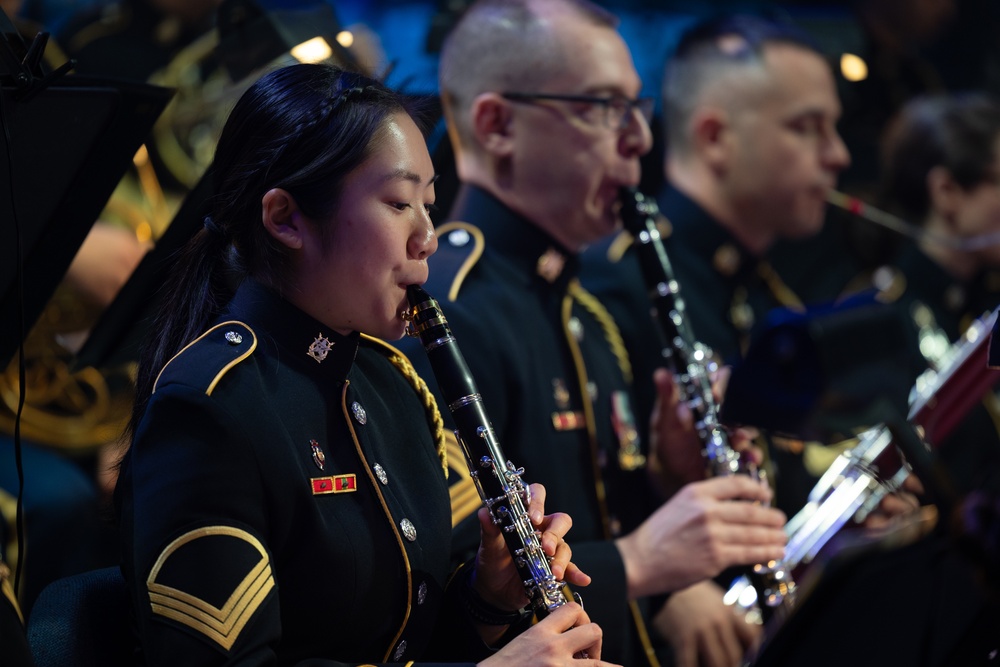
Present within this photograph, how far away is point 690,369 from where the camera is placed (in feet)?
8.69

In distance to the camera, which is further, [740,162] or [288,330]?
[740,162]

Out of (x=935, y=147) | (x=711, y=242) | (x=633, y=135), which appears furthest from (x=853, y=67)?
(x=633, y=135)

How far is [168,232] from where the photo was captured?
7.47ft

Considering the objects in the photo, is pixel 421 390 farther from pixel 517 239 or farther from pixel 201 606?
pixel 517 239

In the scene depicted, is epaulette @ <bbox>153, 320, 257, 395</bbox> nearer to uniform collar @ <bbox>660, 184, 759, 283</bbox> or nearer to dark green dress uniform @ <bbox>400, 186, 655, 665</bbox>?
dark green dress uniform @ <bbox>400, 186, 655, 665</bbox>

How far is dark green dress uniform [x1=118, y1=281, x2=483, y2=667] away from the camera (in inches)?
59.8

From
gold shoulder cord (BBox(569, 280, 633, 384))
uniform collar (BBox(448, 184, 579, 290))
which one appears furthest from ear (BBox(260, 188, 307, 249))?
gold shoulder cord (BBox(569, 280, 633, 384))

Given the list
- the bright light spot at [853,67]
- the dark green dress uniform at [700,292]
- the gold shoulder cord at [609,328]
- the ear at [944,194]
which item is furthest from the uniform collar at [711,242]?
the bright light spot at [853,67]

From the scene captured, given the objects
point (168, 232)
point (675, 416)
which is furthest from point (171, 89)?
point (675, 416)

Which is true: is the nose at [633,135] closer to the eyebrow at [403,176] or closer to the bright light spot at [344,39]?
the bright light spot at [344,39]

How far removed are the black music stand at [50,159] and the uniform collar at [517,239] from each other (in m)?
0.82

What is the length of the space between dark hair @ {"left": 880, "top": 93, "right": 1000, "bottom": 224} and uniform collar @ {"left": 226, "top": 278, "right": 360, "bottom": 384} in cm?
353

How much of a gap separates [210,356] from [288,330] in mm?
142

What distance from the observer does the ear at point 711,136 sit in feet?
12.7
